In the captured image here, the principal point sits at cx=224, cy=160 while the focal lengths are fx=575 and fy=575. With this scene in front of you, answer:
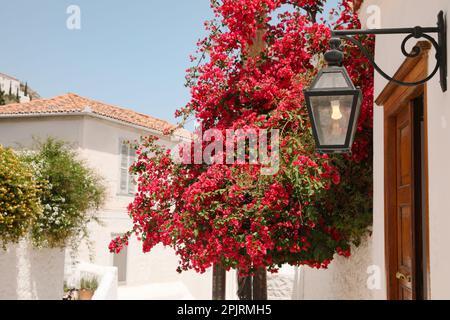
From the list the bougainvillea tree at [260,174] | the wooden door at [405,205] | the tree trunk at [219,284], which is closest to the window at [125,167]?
the tree trunk at [219,284]

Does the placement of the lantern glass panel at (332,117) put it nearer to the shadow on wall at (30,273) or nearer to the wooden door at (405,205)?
the wooden door at (405,205)

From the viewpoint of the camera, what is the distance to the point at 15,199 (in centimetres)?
977

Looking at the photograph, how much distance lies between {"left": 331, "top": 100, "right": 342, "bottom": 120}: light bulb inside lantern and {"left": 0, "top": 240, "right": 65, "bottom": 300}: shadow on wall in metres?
9.01

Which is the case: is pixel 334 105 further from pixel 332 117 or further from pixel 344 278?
pixel 344 278

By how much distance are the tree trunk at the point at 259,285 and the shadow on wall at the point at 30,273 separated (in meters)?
4.35

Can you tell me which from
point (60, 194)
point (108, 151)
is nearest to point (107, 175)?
point (108, 151)

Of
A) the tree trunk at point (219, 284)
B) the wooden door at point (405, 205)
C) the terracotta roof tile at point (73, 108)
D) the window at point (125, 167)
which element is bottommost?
the tree trunk at point (219, 284)

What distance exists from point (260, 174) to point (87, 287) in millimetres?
9157

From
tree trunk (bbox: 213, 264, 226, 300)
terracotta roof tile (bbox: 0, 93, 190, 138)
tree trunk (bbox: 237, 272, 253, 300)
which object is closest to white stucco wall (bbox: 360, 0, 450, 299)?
tree trunk (bbox: 237, 272, 253, 300)

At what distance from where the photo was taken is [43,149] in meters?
11.9

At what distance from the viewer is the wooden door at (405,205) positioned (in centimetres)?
430

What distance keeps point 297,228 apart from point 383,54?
2.58 m
